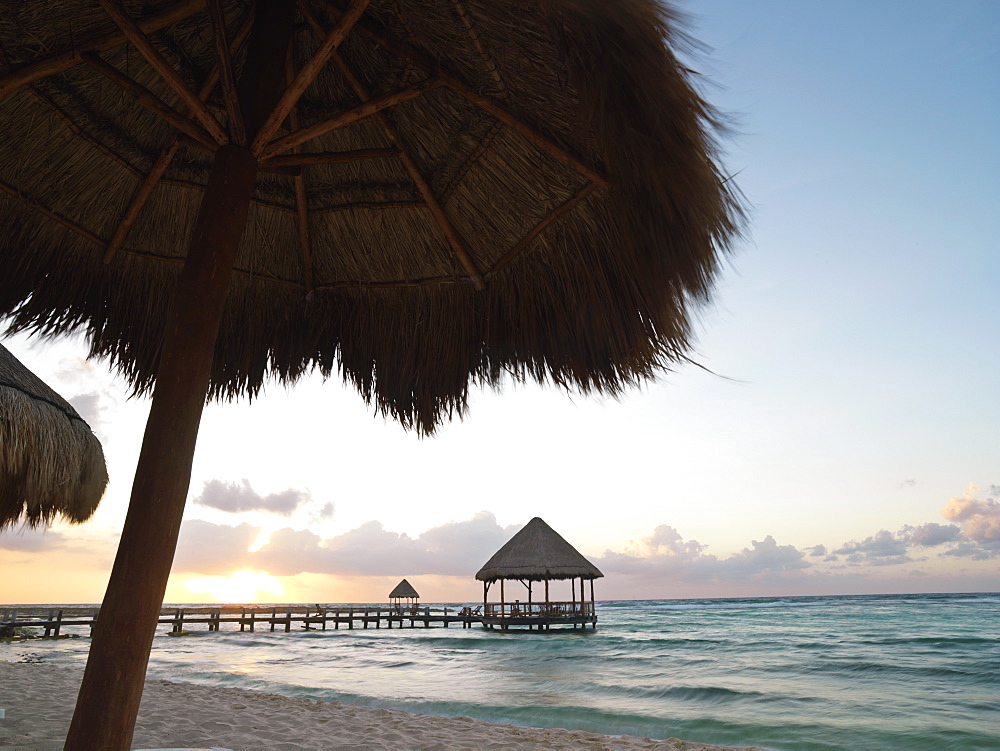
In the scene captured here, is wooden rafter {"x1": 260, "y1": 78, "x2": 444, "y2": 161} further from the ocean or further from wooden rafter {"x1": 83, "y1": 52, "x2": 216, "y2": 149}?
the ocean

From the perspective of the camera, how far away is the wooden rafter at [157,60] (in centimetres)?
183

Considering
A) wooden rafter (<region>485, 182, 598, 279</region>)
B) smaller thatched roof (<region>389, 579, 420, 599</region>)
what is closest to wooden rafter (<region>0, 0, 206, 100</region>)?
wooden rafter (<region>485, 182, 598, 279</region>)

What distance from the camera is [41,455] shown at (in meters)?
3.64

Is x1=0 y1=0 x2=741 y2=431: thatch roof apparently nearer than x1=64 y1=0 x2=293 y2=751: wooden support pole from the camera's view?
No

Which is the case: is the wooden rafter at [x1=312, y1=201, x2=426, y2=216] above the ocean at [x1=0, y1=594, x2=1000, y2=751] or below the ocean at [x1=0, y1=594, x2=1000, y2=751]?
above

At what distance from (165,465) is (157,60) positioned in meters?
1.19

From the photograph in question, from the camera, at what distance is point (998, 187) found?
191 inches

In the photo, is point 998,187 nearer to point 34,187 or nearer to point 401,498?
point 34,187

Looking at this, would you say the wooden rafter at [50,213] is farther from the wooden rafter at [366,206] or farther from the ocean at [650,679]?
the ocean at [650,679]

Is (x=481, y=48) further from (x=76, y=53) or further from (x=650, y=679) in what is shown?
(x=650, y=679)

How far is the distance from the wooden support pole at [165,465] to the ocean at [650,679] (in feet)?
21.3

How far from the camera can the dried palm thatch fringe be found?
799 inches

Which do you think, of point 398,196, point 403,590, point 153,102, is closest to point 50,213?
point 153,102

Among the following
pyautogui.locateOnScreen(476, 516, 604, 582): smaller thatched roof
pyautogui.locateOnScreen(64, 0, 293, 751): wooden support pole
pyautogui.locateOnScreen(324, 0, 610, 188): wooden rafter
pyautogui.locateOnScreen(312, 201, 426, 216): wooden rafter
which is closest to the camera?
pyautogui.locateOnScreen(64, 0, 293, 751): wooden support pole
